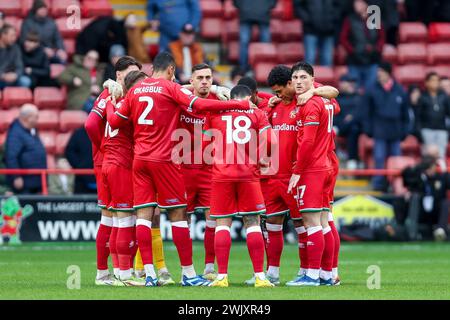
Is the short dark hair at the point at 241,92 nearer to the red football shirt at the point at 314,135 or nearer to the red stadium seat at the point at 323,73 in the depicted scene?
the red football shirt at the point at 314,135

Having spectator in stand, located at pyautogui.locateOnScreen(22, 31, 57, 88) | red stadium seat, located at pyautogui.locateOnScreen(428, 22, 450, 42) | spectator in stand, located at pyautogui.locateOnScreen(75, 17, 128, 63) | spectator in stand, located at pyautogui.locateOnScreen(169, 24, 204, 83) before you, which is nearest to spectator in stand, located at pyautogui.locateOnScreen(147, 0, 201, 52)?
spectator in stand, located at pyautogui.locateOnScreen(169, 24, 204, 83)

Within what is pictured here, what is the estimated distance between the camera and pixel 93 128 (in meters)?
14.7

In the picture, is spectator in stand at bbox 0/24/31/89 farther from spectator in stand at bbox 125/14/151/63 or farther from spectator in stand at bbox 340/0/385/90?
spectator in stand at bbox 340/0/385/90

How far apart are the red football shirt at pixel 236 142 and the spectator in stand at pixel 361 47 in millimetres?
11964

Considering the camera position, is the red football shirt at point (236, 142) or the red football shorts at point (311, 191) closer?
the red football shirt at point (236, 142)

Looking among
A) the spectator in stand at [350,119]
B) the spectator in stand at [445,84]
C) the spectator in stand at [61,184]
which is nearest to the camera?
the spectator in stand at [61,184]

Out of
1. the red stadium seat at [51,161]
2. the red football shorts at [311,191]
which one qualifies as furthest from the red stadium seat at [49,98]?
the red football shorts at [311,191]

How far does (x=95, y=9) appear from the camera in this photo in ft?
86.2

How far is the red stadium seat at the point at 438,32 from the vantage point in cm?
2820

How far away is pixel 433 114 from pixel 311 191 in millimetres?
11405

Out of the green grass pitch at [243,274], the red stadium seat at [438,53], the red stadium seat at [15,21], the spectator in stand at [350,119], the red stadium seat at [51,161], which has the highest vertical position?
the red stadium seat at [15,21]

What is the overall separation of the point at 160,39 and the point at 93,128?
11.1 m

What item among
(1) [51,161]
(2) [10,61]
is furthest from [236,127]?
(2) [10,61]

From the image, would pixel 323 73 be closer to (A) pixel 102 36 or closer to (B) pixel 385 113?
(B) pixel 385 113
